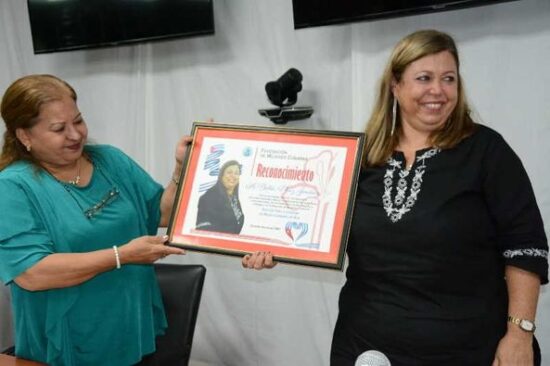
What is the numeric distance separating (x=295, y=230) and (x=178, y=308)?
0.80m

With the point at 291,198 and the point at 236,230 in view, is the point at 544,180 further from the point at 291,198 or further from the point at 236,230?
the point at 236,230

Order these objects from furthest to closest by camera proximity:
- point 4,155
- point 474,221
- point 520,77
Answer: point 520,77, point 4,155, point 474,221

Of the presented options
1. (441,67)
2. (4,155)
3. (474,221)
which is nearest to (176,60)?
(4,155)

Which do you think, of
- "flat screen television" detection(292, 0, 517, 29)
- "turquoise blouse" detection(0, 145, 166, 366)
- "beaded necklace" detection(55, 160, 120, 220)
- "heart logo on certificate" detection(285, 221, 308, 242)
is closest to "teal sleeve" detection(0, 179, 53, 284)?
"turquoise blouse" detection(0, 145, 166, 366)

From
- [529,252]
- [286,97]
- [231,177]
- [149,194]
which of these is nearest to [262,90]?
[286,97]

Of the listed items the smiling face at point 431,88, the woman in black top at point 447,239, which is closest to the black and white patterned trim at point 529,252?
the woman in black top at point 447,239

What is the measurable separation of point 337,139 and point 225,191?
402 mm

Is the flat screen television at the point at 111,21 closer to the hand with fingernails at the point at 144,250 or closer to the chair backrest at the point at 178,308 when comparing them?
the chair backrest at the point at 178,308

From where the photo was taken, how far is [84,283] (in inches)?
67.9

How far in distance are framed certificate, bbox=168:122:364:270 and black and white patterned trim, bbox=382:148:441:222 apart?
0.34ft

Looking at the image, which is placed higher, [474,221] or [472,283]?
[474,221]

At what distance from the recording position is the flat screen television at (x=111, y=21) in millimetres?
2812

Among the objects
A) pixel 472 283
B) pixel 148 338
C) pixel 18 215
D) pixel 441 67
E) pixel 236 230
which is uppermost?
pixel 441 67

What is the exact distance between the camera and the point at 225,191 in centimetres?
170
